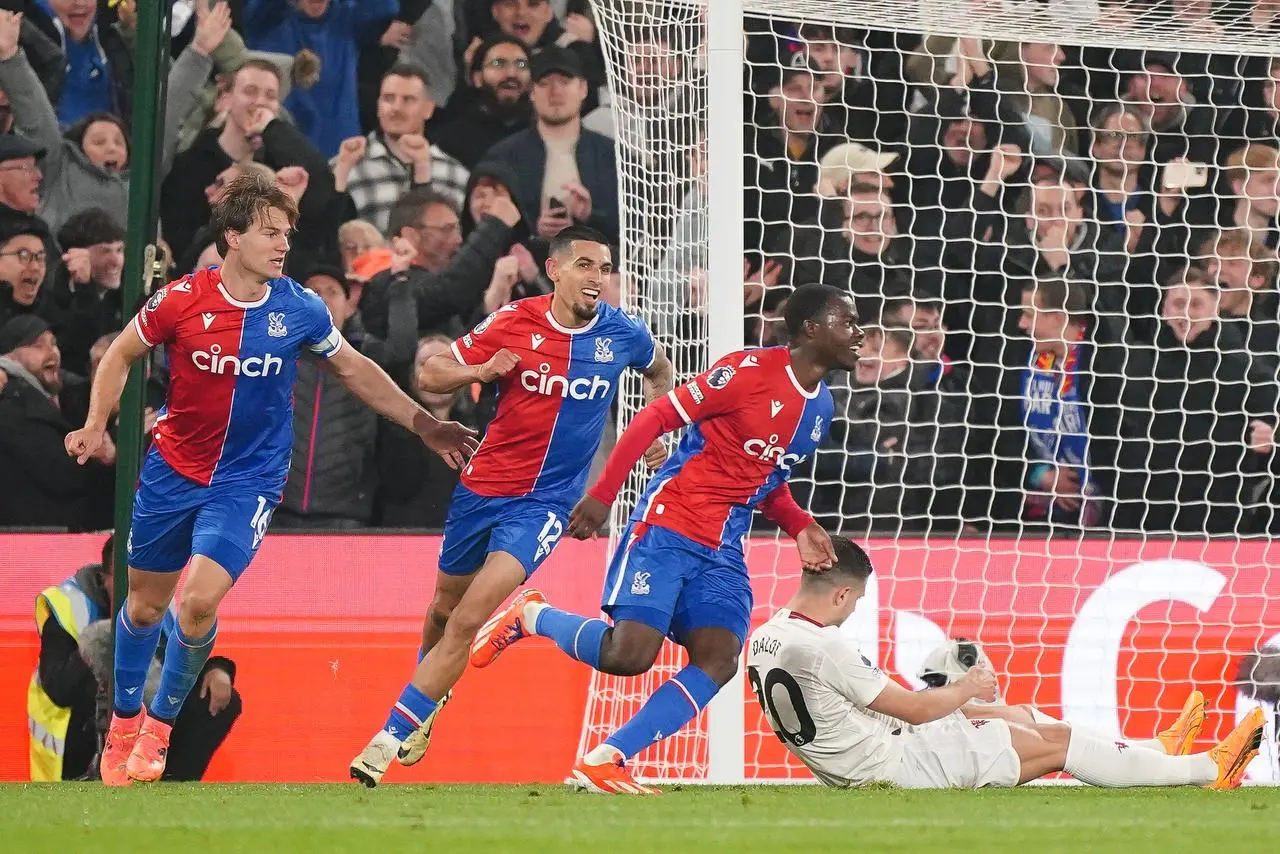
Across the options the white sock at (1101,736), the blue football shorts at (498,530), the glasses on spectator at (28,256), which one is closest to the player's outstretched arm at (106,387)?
the blue football shorts at (498,530)

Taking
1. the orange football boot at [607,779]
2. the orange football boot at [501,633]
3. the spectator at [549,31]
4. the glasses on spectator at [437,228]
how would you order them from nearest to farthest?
the orange football boot at [607,779] → the orange football boot at [501,633] → the glasses on spectator at [437,228] → the spectator at [549,31]

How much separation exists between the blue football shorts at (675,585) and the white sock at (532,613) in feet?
1.11

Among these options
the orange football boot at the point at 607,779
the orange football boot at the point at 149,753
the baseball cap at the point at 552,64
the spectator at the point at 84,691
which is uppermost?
the baseball cap at the point at 552,64

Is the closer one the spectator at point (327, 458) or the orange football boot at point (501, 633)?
the orange football boot at point (501, 633)

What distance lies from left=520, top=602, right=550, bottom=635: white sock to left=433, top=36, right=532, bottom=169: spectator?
3.32 metres

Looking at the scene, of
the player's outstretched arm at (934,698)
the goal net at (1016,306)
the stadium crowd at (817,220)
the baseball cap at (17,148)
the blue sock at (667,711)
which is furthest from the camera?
Answer: the baseball cap at (17,148)

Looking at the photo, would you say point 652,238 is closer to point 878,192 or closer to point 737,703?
point 878,192

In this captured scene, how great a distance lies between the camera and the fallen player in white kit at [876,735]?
17.9 feet

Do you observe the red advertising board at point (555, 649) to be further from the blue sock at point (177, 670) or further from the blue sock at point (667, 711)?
the blue sock at point (667, 711)

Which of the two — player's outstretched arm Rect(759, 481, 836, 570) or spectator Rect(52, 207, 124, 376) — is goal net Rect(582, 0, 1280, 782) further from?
spectator Rect(52, 207, 124, 376)

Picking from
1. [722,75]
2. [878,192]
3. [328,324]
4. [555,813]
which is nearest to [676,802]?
[555,813]

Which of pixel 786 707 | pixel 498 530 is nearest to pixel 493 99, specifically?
pixel 498 530

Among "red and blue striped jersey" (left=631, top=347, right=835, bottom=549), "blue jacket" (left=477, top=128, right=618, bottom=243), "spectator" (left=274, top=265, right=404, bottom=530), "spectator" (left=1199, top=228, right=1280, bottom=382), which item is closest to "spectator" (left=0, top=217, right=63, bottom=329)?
"spectator" (left=274, top=265, right=404, bottom=530)

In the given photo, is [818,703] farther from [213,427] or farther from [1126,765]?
[213,427]
